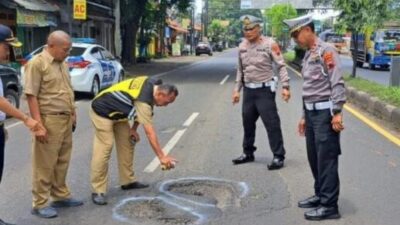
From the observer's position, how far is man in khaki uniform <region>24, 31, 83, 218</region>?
17.5 ft

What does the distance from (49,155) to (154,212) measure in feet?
3.67

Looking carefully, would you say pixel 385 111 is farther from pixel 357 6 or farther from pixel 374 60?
pixel 374 60

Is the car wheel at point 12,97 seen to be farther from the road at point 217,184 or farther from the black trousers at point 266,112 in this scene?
the black trousers at point 266,112

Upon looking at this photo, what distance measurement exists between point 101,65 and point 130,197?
11.7 metres

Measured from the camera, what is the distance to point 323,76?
214 inches

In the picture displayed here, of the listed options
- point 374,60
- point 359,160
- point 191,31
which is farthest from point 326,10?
point 191,31

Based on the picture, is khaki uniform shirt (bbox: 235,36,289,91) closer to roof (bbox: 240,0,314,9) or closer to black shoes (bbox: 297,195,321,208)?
black shoes (bbox: 297,195,321,208)

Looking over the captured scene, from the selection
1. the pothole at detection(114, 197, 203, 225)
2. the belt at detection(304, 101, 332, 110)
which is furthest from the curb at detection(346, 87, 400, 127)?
the pothole at detection(114, 197, 203, 225)

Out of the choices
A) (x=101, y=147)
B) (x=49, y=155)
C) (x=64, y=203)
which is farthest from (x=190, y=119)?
(x=49, y=155)

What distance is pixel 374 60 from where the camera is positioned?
33.6m

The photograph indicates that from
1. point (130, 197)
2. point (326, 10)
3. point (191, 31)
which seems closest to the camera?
point (130, 197)

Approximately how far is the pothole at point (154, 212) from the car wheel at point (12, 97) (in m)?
6.97

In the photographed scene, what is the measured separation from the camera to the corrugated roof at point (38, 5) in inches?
888

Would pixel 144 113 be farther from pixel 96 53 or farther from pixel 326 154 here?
pixel 96 53
